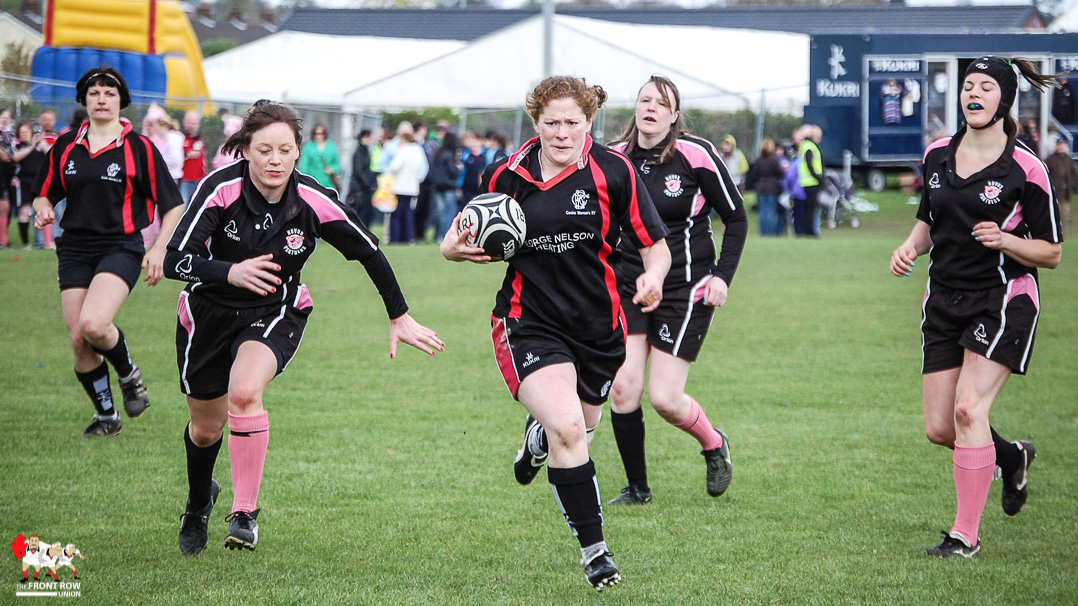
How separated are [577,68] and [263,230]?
28531 mm

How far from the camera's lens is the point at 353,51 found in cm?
3581

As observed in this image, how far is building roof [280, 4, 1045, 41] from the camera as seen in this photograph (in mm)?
55312

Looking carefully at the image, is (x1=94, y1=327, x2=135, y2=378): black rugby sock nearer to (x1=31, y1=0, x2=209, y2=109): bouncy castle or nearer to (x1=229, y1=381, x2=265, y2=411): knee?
(x1=229, y1=381, x2=265, y2=411): knee

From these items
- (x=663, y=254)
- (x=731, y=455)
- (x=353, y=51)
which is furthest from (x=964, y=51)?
(x=663, y=254)

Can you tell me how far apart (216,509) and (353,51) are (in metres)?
31.4

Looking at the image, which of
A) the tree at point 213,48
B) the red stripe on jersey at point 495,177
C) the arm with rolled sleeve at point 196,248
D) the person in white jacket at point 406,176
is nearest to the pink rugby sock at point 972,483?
the red stripe on jersey at point 495,177

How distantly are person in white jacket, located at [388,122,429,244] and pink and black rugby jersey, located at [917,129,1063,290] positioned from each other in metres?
15.8

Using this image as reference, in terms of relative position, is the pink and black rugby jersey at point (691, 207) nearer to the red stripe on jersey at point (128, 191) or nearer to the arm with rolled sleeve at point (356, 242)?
the arm with rolled sleeve at point (356, 242)

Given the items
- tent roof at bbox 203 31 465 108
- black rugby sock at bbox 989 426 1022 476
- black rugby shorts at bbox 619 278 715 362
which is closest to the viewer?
black rugby sock at bbox 989 426 1022 476

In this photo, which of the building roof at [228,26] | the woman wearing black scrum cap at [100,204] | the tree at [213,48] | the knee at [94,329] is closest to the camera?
the knee at [94,329]

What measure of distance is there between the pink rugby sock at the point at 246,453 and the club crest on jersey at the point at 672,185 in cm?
245

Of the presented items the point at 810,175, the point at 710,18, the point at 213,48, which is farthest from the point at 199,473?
the point at 213,48

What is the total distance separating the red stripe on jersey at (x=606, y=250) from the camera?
15.9 ft

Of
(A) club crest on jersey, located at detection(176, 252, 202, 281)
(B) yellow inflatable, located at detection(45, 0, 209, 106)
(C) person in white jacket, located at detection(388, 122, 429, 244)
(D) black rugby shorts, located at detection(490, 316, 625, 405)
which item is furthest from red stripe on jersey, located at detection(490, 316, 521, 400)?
(B) yellow inflatable, located at detection(45, 0, 209, 106)
